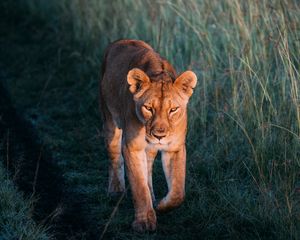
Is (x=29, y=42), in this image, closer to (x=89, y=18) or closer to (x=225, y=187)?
(x=89, y=18)

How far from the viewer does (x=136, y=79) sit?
5.17 metres

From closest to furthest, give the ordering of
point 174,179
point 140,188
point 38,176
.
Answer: point 140,188 < point 174,179 < point 38,176

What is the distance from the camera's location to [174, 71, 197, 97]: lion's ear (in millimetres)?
5152

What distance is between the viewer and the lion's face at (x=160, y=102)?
4949 millimetres

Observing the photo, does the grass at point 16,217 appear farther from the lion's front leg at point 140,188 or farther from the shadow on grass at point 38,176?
the lion's front leg at point 140,188

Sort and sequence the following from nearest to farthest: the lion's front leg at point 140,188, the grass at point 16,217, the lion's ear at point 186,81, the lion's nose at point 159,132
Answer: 1. the grass at point 16,217
2. the lion's nose at point 159,132
3. the lion's front leg at point 140,188
4. the lion's ear at point 186,81

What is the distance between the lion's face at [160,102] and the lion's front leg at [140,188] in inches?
8.0

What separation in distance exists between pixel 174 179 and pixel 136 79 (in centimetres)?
74

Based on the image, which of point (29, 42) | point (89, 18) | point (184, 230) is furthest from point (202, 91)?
point (29, 42)

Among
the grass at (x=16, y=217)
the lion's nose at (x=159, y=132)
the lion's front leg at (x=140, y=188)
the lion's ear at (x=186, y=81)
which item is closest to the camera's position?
the grass at (x=16, y=217)

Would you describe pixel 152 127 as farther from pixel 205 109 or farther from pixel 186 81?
pixel 205 109

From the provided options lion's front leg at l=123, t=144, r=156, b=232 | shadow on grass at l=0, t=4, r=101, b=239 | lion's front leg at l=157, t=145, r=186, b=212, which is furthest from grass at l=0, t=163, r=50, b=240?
lion's front leg at l=157, t=145, r=186, b=212

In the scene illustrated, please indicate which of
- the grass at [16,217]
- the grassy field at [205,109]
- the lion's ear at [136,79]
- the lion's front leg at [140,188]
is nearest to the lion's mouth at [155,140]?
the lion's front leg at [140,188]

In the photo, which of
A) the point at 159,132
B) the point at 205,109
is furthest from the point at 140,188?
the point at 205,109
